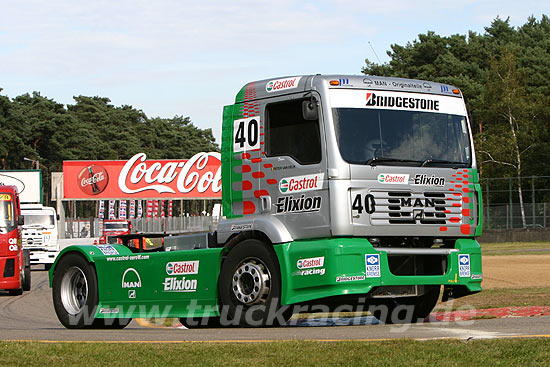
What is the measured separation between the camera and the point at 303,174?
12.1 metres

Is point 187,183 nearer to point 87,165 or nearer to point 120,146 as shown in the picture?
point 87,165

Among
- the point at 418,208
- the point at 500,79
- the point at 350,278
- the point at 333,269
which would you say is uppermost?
the point at 500,79

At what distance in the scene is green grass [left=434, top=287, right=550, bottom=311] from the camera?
17.2 metres

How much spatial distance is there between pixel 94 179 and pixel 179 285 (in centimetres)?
5956

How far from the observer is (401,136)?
40.4 ft

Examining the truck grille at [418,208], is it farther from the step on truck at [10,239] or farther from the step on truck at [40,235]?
the step on truck at [40,235]

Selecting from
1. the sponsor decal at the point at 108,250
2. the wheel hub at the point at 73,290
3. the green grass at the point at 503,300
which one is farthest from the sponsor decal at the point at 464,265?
the wheel hub at the point at 73,290

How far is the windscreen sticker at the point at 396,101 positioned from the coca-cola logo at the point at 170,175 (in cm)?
5244

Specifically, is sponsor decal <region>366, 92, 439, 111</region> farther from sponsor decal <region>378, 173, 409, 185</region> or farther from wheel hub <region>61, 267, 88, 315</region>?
wheel hub <region>61, 267, 88, 315</region>

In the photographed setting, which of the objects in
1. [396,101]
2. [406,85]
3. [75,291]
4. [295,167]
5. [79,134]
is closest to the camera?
[295,167]

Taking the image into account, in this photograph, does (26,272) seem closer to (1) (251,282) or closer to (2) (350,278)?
(1) (251,282)

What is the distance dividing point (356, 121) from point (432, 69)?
239ft

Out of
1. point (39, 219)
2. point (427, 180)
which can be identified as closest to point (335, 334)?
point (427, 180)

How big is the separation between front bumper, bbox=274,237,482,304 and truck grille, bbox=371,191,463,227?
0.37m
